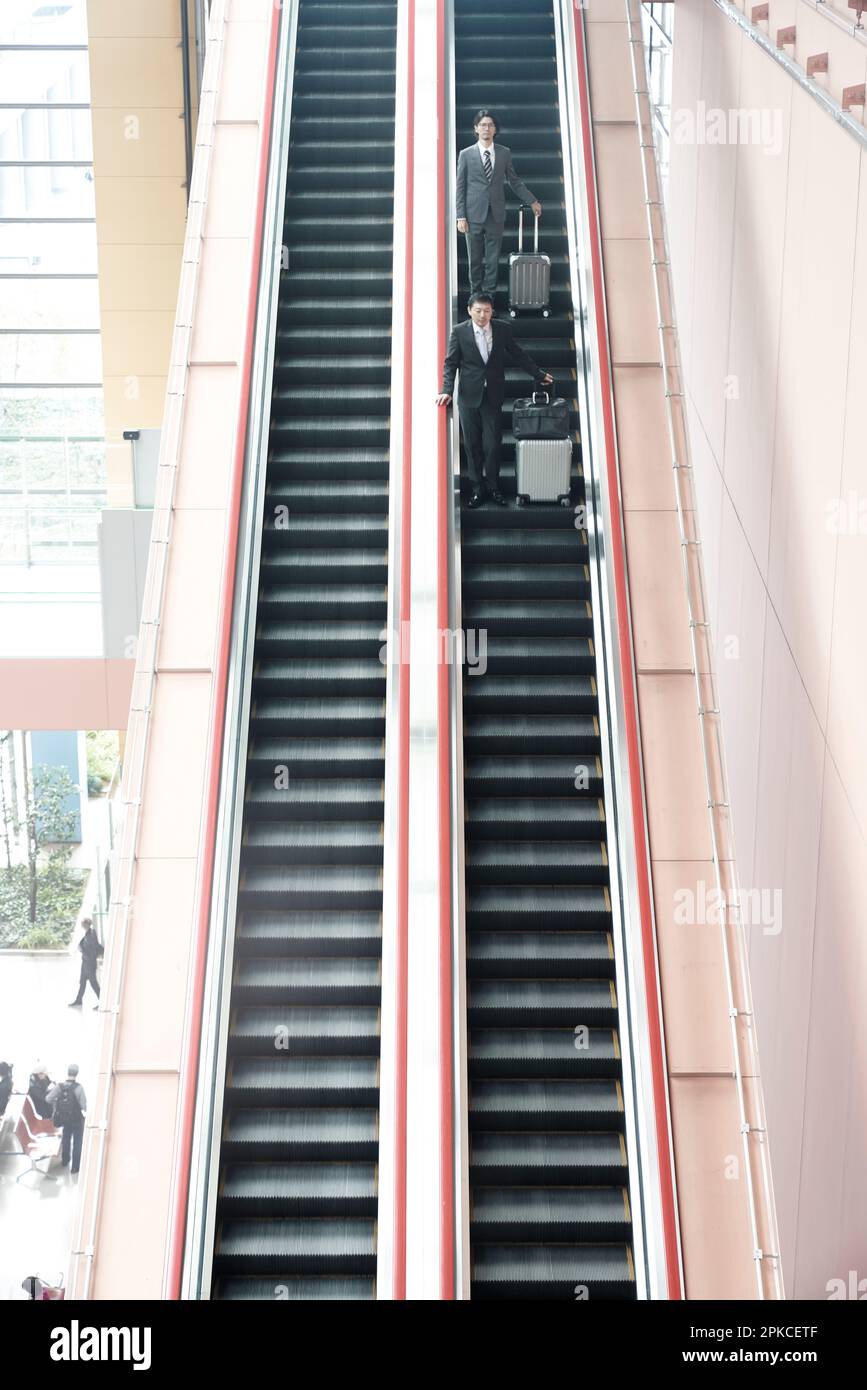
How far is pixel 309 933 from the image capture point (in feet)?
26.0

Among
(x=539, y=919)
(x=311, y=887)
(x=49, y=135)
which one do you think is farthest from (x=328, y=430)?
(x=49, y=135)

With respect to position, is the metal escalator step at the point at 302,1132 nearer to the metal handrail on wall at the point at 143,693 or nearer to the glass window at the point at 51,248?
the metal handrail on wall at the point at 143,693

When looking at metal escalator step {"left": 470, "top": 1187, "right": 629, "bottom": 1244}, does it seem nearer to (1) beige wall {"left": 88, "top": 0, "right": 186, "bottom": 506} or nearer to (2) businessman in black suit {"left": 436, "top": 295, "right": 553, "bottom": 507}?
(2) businessman in black suit {"left": 436, "top": 295, "right": 553, "bottom": 507}

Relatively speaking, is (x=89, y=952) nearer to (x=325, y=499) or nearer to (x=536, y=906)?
(x=325, y=499)

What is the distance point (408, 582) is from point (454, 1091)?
3.09 m

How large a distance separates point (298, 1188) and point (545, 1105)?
131 centimetres

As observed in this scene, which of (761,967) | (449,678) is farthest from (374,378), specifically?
(761,967)

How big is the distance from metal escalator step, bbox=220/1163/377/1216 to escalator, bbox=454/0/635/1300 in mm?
564

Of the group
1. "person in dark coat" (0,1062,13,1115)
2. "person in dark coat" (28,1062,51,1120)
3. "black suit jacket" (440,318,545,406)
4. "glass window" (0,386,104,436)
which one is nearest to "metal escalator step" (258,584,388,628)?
"black suit jacket" (440,318,545,406)

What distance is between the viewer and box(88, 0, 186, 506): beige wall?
681 inches

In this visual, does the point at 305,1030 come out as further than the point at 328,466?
No

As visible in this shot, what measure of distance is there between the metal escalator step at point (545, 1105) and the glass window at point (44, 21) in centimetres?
1493
